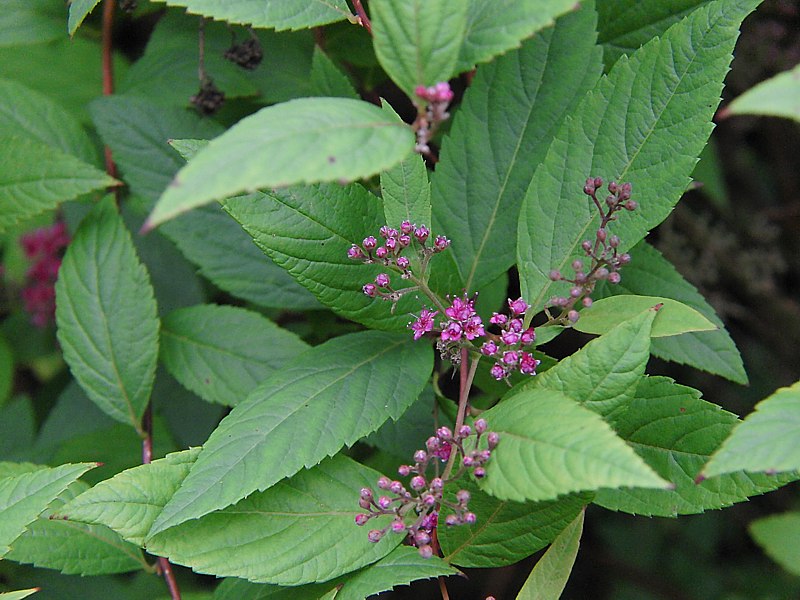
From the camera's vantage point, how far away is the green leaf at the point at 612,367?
1.10 meters

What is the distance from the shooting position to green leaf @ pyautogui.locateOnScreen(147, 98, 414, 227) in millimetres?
817

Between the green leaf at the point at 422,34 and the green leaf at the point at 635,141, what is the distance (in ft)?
1.20

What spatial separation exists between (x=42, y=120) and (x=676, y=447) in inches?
63.8

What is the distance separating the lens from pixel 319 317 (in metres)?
1.91

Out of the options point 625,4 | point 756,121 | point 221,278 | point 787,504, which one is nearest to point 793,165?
point 756,121

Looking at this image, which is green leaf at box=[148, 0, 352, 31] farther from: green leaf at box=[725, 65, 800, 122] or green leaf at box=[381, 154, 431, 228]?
green leaf at box=[725, 65, 800, 122]

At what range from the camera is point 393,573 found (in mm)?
1230

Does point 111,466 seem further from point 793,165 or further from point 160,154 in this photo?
point 793,165

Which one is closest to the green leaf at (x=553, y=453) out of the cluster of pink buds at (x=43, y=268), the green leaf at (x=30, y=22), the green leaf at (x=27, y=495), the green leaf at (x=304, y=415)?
the green leaf at (x=304, y=415)

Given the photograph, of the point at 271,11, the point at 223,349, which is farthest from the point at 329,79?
the point at 223,349

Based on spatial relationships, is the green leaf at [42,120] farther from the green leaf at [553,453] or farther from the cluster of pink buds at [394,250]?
the green leaf at [553,453]

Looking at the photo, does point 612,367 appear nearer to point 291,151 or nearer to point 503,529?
point 503,529

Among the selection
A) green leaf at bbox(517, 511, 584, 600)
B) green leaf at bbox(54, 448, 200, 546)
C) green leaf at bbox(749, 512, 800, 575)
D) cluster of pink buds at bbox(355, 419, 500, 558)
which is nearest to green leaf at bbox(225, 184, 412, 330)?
cluster of pink buds at bbox(355, 419, 500, 558)

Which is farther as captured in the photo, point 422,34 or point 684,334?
point 684,334
